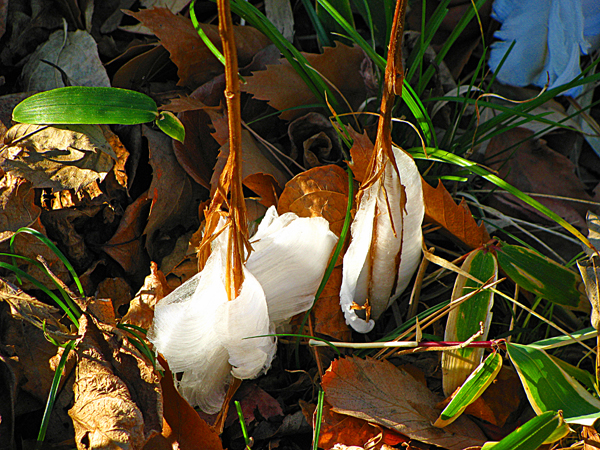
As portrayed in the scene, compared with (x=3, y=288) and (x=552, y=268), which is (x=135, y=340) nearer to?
(x=3, y=288)

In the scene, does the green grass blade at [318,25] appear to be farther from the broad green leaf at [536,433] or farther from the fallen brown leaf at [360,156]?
the broad green leaf at [536,433]

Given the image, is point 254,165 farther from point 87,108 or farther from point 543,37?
point 543,37

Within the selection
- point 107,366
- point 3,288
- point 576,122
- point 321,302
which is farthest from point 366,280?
point 576,122

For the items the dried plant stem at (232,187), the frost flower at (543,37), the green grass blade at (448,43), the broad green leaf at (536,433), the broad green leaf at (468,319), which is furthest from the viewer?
the frost flower at (543,37)

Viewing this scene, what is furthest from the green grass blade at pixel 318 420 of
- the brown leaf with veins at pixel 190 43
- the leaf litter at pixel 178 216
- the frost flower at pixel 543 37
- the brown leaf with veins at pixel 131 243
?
the frost flower at pixel 543 37

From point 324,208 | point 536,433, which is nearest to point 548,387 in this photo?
point 536,433

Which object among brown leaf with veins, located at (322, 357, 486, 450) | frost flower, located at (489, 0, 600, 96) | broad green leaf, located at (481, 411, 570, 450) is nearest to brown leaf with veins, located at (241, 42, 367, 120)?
frost flower, located at (489, 0, 600, 96)

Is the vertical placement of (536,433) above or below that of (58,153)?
below
